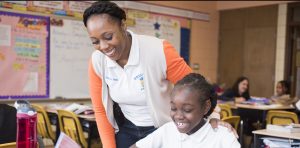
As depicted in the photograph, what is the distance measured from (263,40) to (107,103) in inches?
243

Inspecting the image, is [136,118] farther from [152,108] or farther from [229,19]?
[229,19]

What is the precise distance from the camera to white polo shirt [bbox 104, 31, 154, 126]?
1511mm

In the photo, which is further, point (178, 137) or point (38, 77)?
point (38, 77)

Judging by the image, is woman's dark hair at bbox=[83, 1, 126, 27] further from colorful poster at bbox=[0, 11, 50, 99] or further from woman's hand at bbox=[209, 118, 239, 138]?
colorful poster at bbox=[0, 11, 50, 99]

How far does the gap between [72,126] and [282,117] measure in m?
2.31

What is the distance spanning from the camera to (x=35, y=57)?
4898 millimetres

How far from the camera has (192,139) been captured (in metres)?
1.33

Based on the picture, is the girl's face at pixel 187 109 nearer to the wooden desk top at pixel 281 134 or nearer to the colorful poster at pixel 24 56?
the wooden desk top at pixel 281 134

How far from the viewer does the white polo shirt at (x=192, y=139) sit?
1.29 meters

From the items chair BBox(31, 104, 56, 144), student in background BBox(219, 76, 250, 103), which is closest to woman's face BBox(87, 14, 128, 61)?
chair BBox(31, 104, 56, 144)

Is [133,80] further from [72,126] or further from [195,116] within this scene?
[72,126]

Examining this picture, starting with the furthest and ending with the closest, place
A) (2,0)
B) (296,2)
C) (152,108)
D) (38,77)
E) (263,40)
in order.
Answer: (263,40) < (296,2) < (38,77) < (2,0) < (152,108)

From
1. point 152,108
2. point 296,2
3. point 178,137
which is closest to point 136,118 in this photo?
point 152,108

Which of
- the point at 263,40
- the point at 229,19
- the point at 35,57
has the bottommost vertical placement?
the point at 35,57
